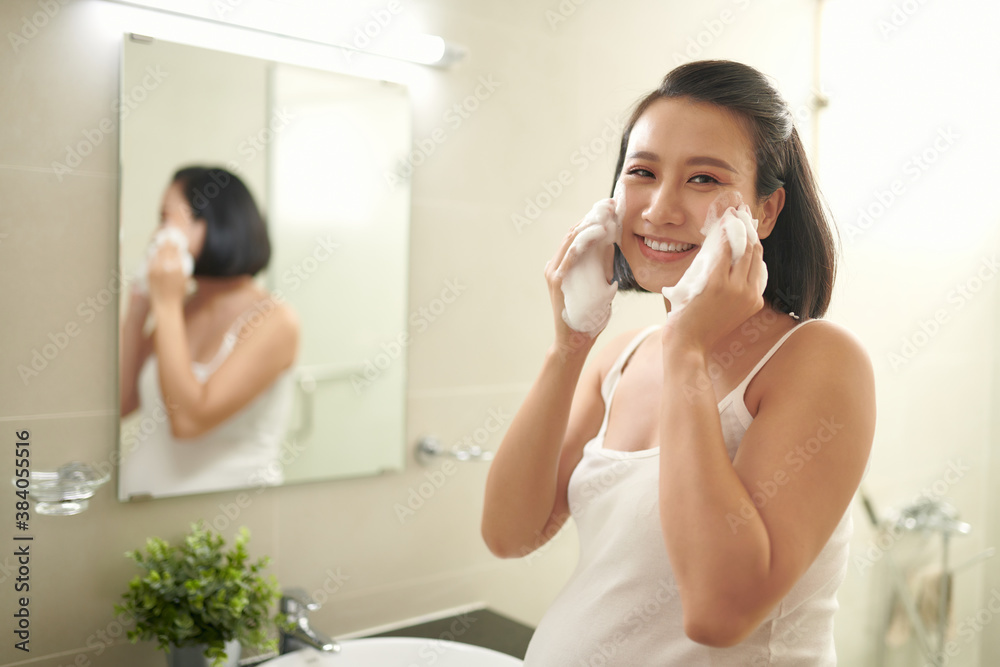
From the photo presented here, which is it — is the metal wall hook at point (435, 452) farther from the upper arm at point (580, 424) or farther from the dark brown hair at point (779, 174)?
the dark brown hair at point (779, 174)

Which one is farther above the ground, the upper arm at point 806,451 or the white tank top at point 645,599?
the upper arm at point 806,451

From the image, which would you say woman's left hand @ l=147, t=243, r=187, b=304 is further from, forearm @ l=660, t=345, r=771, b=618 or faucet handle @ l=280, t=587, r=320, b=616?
forearm @ l=660, t=345, r=771, b=618

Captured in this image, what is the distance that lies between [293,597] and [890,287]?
1.66m

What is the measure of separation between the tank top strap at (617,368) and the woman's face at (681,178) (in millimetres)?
170

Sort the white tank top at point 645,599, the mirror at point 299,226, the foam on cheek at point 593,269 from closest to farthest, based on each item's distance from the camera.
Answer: the white tank top at point 645,599
the foam on cheek at point 593,269
the mirror at point 299,226

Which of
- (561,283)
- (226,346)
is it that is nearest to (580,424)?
(561,283)

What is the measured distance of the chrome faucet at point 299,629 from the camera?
→ 1.14 meters

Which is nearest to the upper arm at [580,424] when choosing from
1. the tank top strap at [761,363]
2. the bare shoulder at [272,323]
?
the tank top strap at [761,363]

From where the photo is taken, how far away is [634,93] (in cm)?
173

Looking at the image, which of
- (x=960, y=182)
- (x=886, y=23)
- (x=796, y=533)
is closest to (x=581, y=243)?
(x=796, y=533)

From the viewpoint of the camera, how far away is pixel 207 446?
119 cm

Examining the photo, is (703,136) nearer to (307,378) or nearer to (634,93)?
(307,378)

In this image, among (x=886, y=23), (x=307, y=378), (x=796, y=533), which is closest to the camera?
(x=796, y=533)

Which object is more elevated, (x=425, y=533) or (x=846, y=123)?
(x=846, y=123)
